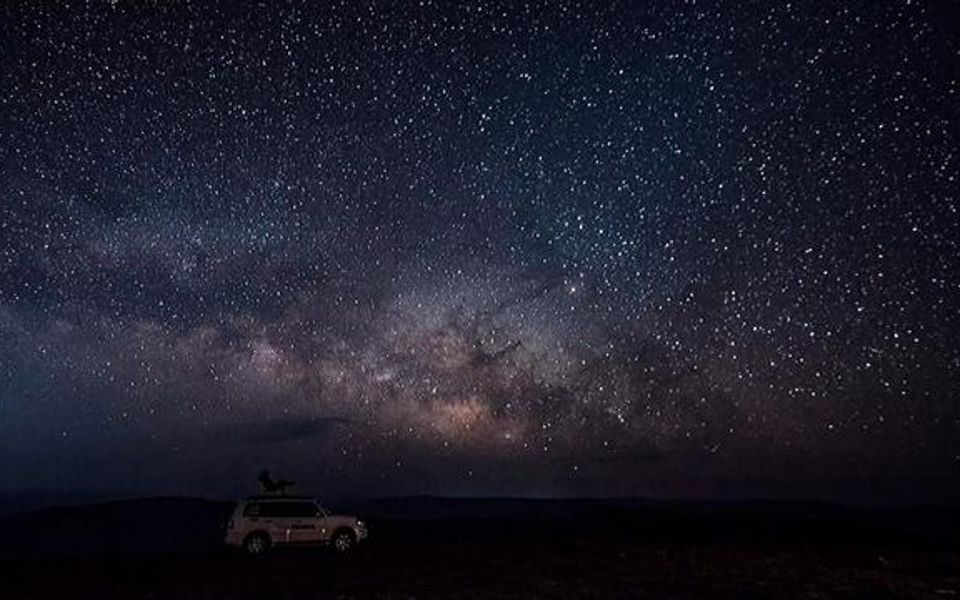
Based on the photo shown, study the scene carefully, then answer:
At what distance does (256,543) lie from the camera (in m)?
29.7

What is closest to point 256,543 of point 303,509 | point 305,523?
point 305,523

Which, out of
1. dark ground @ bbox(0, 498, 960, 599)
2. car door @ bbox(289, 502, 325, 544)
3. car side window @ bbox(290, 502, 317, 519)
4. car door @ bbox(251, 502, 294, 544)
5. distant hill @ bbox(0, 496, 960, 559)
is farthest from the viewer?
distant hill @ bbox(0, 496, 960, 559)

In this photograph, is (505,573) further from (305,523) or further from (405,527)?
(405,527)

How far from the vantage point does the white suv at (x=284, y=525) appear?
29656 millimetres

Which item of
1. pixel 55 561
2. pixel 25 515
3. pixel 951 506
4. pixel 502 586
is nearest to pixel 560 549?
pixel 502 586

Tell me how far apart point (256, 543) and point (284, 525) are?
1096 mm

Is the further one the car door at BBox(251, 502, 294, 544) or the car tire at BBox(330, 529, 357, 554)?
the car tire at BBox(330, 529, 357, 554)

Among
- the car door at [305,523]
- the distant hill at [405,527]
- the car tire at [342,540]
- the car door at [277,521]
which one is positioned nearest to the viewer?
the car door at [277,521]

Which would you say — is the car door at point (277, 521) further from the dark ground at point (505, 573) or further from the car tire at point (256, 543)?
the dark ground at point (505, 573)

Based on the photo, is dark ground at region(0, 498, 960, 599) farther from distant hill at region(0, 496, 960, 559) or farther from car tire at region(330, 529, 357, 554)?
distant hill at region(0, 496, 960, 559)

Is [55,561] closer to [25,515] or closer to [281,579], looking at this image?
[281,579]

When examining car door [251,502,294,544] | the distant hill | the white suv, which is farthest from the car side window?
the distant hill

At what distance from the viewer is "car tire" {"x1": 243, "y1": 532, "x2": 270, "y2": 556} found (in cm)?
2958

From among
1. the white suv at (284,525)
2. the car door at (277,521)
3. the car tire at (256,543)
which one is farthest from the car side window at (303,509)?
the car tire at (256,543)
